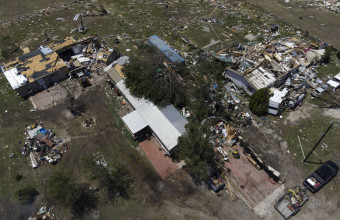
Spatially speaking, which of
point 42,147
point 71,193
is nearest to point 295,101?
point 71,193

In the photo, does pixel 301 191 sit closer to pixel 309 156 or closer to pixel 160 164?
pixel 309 156

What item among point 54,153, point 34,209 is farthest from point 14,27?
point 34,209

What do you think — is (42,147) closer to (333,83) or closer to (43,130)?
(43,130)

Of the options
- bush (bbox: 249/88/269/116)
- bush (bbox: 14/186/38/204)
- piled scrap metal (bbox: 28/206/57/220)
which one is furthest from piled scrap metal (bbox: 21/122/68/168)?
bush (bbox: 249/88/269/116)

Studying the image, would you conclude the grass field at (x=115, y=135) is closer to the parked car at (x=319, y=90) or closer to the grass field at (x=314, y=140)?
the grass field at (x=314, y=140)

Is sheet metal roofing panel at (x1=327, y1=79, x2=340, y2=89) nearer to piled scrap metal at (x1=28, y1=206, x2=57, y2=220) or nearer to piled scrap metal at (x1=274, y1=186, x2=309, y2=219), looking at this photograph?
piled scrap metal at (x1=274, y1=186, x2=309, y2=219)
